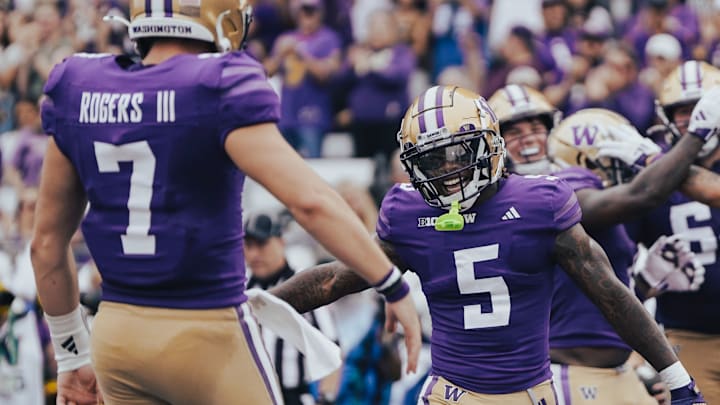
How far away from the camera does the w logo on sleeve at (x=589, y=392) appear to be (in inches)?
210

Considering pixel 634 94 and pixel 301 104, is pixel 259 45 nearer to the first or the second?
pixel 301 104

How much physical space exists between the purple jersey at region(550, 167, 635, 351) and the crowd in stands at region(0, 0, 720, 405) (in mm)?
4957

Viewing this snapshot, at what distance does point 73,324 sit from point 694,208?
3036mm

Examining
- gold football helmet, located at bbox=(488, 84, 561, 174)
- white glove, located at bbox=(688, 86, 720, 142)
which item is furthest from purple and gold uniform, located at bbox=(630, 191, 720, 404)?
white glove, located at bbox=(688, 86, 720, 142)

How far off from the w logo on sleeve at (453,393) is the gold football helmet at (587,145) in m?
1.70

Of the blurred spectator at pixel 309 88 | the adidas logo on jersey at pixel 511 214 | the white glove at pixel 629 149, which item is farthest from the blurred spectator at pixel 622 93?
the adidas logo on jersey at pixel 511 214

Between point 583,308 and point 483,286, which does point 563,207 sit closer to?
point 483,286

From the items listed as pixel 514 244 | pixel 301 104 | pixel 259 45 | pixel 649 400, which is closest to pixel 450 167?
pixel 514 244

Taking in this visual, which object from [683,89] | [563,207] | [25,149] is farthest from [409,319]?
[25,149]

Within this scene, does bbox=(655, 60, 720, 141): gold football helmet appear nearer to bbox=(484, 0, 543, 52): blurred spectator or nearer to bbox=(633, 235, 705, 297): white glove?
bbox=(633, 235, 705, 297): white glove

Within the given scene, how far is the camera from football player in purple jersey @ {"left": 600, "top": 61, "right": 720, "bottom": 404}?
231 inches

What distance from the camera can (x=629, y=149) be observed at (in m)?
5.64

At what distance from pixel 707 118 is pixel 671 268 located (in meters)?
0.79

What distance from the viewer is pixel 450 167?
14.6 feet
